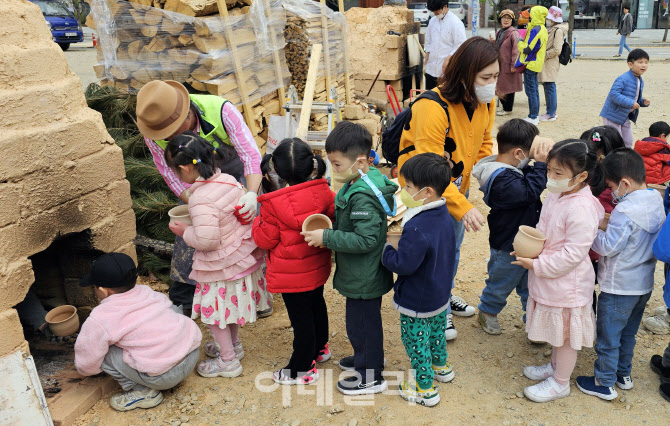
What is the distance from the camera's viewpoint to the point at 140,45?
219 inches

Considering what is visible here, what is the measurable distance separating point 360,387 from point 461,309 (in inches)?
47.3

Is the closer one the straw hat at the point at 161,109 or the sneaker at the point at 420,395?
the sneaker at the point at 420,395

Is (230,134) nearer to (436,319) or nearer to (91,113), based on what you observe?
(91,113)

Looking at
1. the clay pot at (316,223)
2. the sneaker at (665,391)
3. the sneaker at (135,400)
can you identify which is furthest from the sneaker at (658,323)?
the sneaker at (135,400)

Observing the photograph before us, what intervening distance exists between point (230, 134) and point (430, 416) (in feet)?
6.67

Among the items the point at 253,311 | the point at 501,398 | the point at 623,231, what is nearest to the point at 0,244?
the point at 253,311

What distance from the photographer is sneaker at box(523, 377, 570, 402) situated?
3.00 metres

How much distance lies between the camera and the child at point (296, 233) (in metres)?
2.82

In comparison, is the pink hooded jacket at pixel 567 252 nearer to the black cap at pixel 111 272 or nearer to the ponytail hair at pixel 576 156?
the ponytail hair at pixel 576 156

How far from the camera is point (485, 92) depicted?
9.96 feet

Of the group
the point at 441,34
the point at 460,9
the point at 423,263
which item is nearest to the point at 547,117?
the point at 441,34

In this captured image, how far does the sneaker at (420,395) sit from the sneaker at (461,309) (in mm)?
996

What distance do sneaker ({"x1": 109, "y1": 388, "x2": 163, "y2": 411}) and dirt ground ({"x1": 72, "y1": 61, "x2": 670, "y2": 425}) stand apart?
0.04m

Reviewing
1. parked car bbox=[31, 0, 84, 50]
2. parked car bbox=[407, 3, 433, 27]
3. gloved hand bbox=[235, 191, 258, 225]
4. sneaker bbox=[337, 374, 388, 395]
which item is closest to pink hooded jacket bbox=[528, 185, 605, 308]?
sneaker bbox=[337, 374, 388, 395]
